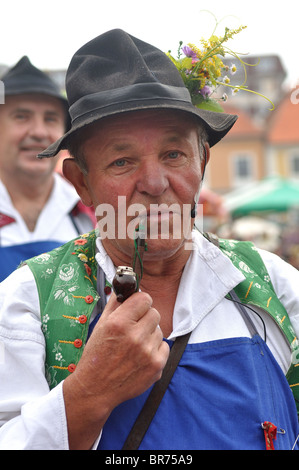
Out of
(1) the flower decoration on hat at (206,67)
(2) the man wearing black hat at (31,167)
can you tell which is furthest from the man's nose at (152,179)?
(2) the man wearing black hat at (31,167)

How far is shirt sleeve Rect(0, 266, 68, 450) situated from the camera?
1563mm

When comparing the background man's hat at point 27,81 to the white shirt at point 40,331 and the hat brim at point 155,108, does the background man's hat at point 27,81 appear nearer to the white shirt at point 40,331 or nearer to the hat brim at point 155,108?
the hat brim at point 155,108

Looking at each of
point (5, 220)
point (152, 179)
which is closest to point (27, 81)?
point (5, 220)

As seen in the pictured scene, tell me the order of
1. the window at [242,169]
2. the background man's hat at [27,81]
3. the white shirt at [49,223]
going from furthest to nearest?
the window at [242,169] < the background man's hat at [27,81] < the white shirt at [49,223]

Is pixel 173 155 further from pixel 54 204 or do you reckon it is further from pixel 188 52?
pixel 54 204

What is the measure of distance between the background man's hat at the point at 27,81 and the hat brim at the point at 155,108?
5.88ft

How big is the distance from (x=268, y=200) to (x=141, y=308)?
11.9 meters

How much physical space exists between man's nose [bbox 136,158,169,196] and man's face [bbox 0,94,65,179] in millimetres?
1875

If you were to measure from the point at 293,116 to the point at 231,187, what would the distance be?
622cm

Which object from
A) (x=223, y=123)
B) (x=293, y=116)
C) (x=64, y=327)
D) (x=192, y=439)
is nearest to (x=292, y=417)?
(x=192, y=439)

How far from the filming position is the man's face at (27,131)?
3.59 metres

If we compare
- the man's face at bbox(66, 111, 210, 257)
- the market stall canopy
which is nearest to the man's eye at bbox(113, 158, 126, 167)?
the man's face at bbox(66, 111, 210, 257)
